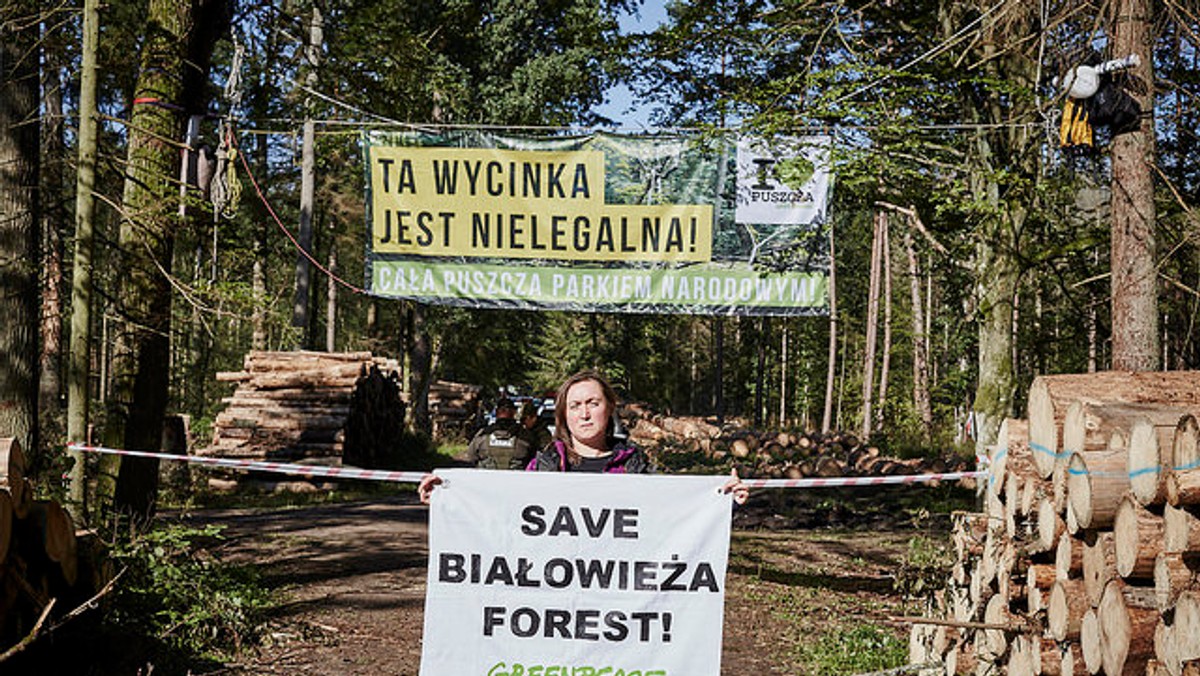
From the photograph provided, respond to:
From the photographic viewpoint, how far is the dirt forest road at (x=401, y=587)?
7906mm

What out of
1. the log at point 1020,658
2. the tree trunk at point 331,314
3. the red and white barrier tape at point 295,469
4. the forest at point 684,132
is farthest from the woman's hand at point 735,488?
the tree trunk at point 331,314

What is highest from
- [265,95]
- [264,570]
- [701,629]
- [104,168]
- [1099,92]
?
[265,95]

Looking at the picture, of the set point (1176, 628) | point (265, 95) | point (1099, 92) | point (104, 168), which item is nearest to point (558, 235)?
point (104, 168)

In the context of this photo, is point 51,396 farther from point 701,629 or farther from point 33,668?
point 701,629

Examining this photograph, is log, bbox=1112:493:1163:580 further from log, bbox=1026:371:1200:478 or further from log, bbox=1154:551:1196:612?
log, bbox=1026:371:1200:478

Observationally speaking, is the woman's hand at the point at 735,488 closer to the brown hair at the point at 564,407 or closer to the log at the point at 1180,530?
the brown hair at the point at 564,407

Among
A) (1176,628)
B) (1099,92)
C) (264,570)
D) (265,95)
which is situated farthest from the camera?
(265,95)

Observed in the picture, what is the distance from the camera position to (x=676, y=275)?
11.0m

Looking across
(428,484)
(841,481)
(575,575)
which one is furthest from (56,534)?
(841,481)

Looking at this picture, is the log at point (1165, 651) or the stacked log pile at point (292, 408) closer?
the log at point (1165, 651)

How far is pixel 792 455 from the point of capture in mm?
25406

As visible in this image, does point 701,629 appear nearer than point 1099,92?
Yes

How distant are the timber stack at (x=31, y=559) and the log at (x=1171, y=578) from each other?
5042 mm

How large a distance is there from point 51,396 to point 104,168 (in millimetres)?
13129
